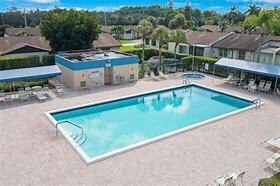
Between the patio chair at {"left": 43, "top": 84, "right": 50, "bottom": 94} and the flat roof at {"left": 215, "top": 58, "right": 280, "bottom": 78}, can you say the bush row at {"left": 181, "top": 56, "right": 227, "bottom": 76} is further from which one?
the patio chair at {"left": 43, "top": 84, "right": 50, "bottom": 94}

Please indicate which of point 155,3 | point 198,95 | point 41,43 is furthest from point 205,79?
point 155,3

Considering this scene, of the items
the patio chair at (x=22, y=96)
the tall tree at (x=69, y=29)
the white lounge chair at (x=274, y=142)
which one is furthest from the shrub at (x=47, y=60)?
the white lounge chair at (x=274, y=142)

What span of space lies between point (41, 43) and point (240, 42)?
28098mm

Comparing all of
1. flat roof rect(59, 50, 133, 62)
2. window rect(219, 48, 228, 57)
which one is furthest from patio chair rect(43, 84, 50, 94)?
window rect(219, 48, 228, 57)

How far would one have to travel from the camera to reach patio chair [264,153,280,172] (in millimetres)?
12192

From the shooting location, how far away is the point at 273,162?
1217 centimetres

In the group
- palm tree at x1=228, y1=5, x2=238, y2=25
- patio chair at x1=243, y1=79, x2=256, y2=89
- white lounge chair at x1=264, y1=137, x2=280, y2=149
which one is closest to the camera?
white lounge chair at x1=264, y1=137, x2=280, y2=149

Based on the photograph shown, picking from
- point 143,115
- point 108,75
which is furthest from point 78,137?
point 108,75

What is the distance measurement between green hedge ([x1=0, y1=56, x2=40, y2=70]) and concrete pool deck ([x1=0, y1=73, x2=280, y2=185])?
13.7m

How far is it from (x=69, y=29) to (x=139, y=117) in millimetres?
19266

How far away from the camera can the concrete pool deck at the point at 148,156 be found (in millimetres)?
11609

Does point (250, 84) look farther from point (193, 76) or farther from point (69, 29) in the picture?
point (69, 29)

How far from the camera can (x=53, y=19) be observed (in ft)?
112

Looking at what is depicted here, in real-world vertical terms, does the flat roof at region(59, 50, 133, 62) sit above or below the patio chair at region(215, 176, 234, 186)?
above
